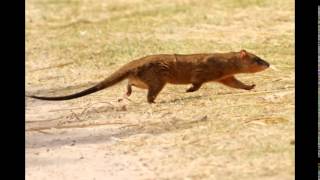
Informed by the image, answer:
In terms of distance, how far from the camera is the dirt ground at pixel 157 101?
5.03 m

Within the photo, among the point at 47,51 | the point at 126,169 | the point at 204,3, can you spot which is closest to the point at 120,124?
the point at 126,169

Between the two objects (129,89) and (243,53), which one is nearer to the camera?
(129,89)

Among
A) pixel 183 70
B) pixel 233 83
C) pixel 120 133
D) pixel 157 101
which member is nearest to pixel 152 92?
pixel 157 101

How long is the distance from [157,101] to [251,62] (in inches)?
30.9

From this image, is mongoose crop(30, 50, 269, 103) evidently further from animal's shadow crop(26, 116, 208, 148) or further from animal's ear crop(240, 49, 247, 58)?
animal's shadow crop(26, 116, 208, 148)

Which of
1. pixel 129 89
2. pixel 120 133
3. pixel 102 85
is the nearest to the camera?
pixel 120 133

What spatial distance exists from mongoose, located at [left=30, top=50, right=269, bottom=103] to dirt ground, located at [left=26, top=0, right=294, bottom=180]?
0.10 meters

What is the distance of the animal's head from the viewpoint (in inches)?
236

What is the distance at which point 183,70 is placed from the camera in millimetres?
5844

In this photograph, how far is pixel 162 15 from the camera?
7230 mm

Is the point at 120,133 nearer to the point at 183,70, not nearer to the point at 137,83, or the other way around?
the point at 137,83

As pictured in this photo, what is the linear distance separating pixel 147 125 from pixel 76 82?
0.94 m

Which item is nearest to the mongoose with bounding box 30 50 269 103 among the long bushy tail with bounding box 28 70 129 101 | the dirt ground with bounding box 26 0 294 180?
the long bushy tail with bounding box 28 70 129 101

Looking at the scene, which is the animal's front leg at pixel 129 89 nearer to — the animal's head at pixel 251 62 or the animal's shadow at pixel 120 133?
the animal's shadow at pixel 120 133
